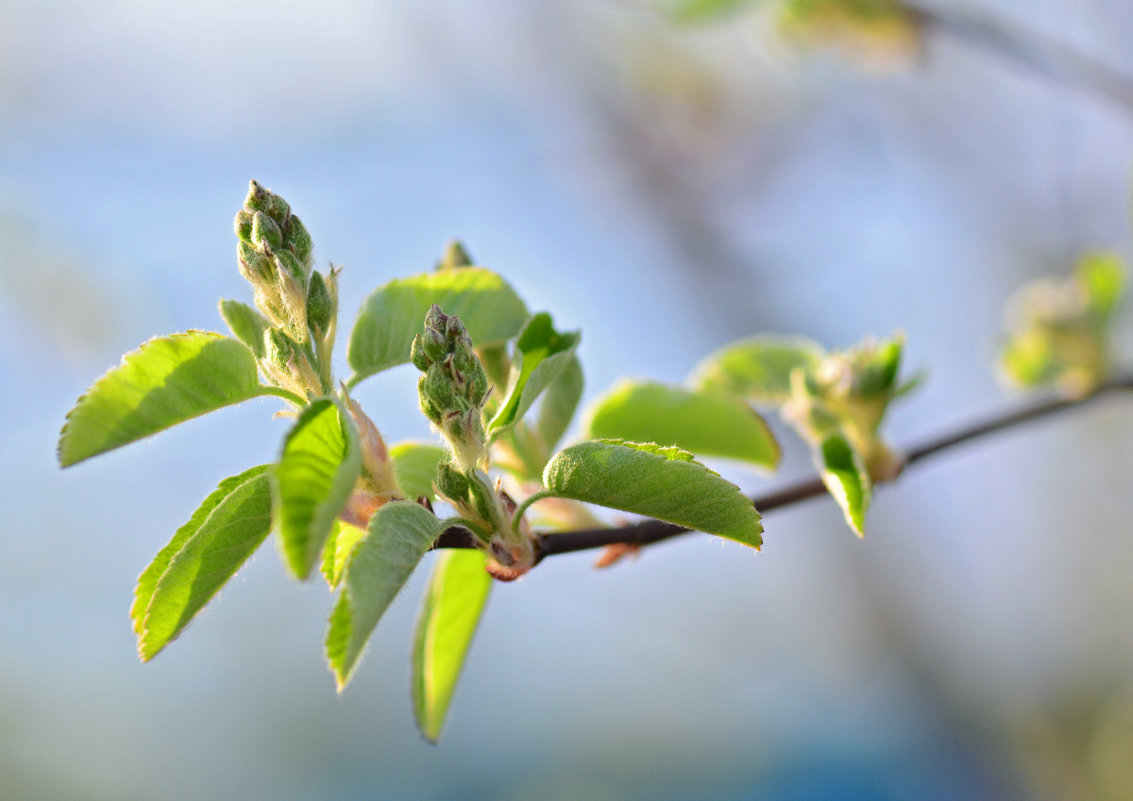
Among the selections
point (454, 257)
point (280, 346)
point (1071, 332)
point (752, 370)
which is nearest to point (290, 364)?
point (280, 346)

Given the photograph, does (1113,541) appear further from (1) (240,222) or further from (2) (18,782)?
(2) (18,782)

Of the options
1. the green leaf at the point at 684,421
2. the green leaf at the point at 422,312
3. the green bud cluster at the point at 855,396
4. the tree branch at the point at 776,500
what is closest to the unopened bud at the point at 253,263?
the green leaf at the point at 422,312

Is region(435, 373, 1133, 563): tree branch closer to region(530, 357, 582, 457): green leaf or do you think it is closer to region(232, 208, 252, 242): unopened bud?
region(530, 357, 582, 457): green leaf

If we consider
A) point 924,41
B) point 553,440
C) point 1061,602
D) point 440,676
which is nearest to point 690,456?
point 553,440

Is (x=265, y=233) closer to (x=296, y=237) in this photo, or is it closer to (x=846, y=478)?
(x=296, y=237)

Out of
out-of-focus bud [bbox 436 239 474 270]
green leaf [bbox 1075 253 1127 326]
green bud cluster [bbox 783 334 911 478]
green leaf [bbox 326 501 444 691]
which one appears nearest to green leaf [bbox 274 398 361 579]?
A: green leaf [bbox 326 501 444 691]
